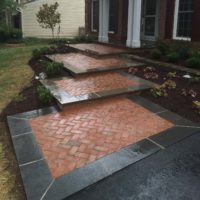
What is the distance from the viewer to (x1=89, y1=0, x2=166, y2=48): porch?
9.31m

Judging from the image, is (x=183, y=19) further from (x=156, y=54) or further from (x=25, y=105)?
(x=25, y=105)

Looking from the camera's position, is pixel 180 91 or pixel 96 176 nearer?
pixel 96 176

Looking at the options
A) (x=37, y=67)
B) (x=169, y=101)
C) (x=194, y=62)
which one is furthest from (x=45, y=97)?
(x=194, y=62)

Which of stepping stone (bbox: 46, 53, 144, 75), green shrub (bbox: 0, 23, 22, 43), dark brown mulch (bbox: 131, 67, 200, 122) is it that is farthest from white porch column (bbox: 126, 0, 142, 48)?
green shrub (bbox: 0, 23, 22, 43)

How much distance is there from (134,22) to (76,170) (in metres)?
7.47

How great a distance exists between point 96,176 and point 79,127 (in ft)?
4.27

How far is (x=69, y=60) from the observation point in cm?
847

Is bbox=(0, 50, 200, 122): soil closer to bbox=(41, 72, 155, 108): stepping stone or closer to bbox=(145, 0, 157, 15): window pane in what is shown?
bbox=(41, 72, 155, 108): stepping stone

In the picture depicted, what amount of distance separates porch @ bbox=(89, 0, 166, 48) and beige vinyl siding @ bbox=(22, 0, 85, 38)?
5.01 meters

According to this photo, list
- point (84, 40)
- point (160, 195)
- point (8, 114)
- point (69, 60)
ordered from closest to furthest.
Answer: point (160, 195) < point (8, 114) < point (69, 60) < point (84, 40)

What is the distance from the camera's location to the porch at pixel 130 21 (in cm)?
931

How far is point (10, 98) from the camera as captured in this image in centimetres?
552

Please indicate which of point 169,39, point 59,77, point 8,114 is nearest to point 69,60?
point 59,77

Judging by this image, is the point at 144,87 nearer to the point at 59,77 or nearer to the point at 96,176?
the point at 59,77
